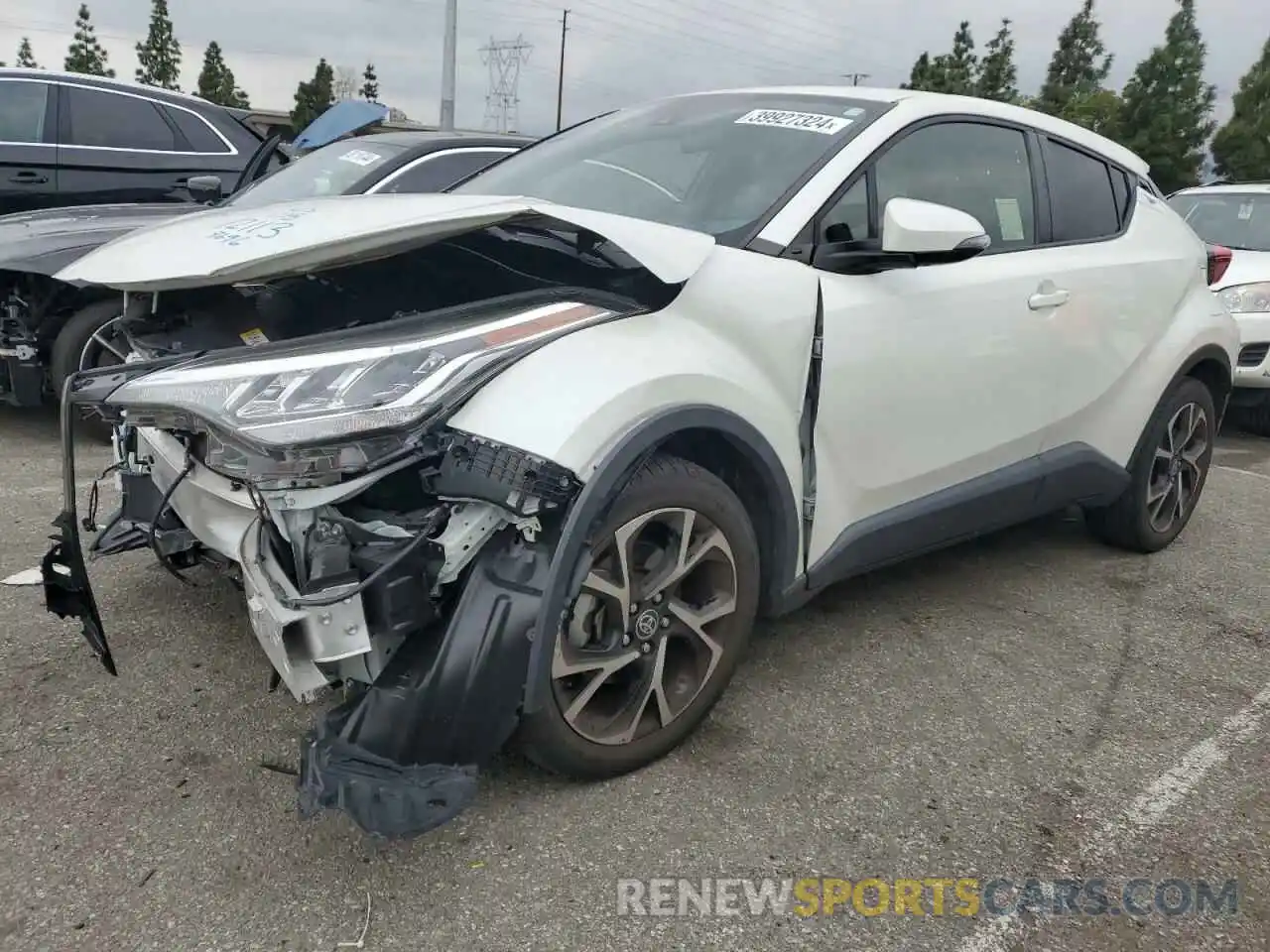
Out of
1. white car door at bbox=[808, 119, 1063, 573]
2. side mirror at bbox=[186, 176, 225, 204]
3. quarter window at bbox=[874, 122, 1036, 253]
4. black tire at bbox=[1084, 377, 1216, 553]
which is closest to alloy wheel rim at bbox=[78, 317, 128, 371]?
white car door at bbox=[808, 119, 1063, 573]

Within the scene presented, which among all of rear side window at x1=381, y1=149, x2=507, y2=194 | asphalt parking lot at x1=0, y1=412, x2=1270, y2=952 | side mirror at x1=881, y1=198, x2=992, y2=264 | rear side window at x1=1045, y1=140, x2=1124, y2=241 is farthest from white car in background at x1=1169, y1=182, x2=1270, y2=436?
rear side window at x1=381, y1=149, x2=507, y2=194

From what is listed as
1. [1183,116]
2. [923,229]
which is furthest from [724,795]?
[1183,116]

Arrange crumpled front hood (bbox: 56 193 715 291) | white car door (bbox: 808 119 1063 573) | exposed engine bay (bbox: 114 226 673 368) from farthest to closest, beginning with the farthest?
white car door (bbox: 808 119 1063 573) → exposed engine bay (bbox: 114 226 673 368) → crumpled front hood (bbox: 56 193 715 291)

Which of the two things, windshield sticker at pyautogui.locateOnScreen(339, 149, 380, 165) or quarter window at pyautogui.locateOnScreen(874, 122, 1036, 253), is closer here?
quarter window at pyautogui.locateOnScreen(874, 122, 1036, 253)

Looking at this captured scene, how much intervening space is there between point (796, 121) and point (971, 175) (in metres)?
0.66

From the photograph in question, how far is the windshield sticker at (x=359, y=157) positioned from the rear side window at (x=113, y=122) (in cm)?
201

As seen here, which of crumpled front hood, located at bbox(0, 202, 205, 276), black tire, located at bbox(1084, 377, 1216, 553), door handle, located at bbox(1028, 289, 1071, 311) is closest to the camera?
door handle, located at bbox(1028, 289, 1071, 311)

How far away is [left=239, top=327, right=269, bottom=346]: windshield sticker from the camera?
2391mm

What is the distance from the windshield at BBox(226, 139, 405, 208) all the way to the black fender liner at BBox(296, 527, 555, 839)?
417cm

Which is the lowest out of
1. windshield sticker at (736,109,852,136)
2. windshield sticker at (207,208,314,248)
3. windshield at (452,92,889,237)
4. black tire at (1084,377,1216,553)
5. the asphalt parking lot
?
the asphalt parking lot

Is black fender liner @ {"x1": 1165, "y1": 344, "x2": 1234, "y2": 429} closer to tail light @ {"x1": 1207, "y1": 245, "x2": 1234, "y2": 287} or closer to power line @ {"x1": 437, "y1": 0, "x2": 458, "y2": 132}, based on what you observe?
tail light @ {"x1": 1207, "y1": 245, "x2": 1234, "y2": 287}

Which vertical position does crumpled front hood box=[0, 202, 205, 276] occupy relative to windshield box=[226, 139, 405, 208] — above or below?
below

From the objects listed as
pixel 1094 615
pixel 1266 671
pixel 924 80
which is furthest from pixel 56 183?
pixel 924 80

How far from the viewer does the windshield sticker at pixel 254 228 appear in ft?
7.30
